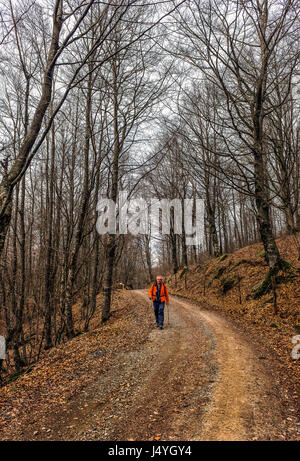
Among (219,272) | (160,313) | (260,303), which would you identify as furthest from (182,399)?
(219,272)

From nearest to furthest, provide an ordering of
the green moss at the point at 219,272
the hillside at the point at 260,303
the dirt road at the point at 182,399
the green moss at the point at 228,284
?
the dirt road at the point at 182,399 → the hillside at the point at 260,303 → the green moss at the point at 228,284 → the green moss at the point at 219,272

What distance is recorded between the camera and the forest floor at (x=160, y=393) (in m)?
3.07

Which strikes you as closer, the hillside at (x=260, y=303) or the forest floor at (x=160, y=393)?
the forest floor at (x=160, y=393)

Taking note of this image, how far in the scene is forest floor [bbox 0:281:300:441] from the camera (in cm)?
307

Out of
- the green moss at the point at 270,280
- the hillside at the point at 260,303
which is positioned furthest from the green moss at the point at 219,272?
the green moss at the point at 270,280

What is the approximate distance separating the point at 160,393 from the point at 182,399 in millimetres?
407

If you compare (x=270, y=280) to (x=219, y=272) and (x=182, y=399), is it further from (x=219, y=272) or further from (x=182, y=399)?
(x=182, y=399)

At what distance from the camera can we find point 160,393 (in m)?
4.01

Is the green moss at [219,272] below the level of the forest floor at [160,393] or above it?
above

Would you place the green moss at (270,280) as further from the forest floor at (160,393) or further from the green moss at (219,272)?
the green moss at (219,272)

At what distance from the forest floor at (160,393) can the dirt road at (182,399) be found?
13mm

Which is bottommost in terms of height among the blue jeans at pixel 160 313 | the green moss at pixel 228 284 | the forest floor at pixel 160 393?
the forest floor at pixel 160 393
